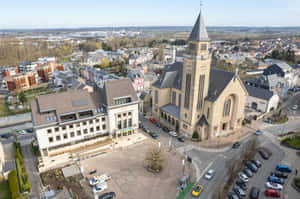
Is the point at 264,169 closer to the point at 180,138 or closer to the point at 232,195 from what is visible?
the point at 232,195

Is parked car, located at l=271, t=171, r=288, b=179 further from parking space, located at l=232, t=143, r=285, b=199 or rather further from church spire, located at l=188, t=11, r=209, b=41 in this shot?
church spire, located at l=188, t=11, r=209, b=41

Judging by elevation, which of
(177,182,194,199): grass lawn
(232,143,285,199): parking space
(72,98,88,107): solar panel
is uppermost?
(72,98,88,107): solar panel

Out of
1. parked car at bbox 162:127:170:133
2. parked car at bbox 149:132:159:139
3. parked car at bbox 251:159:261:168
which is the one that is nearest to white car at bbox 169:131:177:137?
parked car at bbox 162:127:170:133

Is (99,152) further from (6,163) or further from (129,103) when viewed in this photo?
(6,163)

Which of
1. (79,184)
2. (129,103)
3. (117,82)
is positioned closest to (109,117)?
(129,103)

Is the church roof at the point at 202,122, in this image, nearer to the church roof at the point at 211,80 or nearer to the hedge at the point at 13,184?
the church roof at the point at 211,80

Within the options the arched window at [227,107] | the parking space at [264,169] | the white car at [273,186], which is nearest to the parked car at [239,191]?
the parking space at [264,169]

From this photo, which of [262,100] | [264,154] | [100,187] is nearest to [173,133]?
[264,154]
